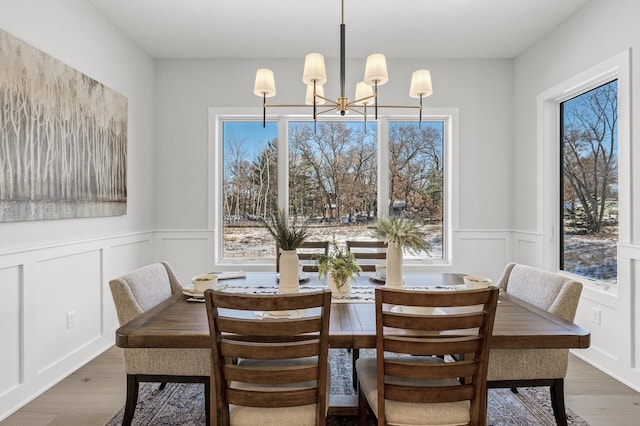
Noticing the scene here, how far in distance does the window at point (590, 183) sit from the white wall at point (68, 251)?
3903mm

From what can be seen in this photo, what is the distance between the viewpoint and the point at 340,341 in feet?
4.94

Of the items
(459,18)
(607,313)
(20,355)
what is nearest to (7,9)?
(20,355)

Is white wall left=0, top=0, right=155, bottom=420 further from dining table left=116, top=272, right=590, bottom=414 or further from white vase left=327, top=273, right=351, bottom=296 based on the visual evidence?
white vase left=327, top=273, right=351, bottom=296

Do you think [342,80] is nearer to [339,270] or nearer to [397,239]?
[397,239]

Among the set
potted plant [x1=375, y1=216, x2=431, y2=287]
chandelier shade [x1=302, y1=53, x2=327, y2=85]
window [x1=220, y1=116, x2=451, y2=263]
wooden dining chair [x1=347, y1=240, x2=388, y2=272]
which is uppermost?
chandelier shade [x1=302, y1=53, x2=327, y2=85]

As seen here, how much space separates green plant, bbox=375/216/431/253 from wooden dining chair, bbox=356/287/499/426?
2.01 feet

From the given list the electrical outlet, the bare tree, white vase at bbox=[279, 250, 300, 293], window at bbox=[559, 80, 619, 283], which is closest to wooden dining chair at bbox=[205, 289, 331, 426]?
white vase at bbox=[279, 250, 300, 293]

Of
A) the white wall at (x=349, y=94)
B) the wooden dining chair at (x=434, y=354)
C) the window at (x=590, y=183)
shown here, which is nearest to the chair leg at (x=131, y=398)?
the wooden dining chair at (x=434, y=354)

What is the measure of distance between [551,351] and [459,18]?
2.67m

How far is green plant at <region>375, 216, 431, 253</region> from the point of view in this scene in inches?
81.4

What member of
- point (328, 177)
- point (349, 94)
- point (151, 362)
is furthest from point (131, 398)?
point (349, 94)

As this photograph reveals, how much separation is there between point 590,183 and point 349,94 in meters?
2.32

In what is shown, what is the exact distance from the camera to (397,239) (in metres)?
2.09

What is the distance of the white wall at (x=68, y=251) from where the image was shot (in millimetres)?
2309
